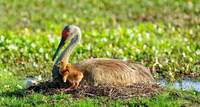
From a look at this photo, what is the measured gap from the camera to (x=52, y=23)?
20578 mm

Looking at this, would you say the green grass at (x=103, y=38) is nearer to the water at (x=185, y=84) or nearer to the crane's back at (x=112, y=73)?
the water at (x=185, y=84)

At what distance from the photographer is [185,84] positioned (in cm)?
1219

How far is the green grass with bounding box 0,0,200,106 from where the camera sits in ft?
35.3

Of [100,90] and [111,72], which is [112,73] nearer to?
[111,72]

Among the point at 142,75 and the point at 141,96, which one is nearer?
the point at 141,96

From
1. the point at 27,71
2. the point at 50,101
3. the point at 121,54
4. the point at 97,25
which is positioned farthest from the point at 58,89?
the point at 97,25

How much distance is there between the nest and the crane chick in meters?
0.09

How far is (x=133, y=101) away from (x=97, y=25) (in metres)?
10.5

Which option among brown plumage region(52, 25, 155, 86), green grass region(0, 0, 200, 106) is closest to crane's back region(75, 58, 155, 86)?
brown plumage region(52, 25, 155, 86)

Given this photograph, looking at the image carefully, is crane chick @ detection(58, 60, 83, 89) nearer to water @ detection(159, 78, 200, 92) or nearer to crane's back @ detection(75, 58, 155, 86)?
crane's back @ detection(75, 58, 155, 86)

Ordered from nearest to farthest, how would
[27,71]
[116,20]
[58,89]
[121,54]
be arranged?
[58,89] → [27,71] → [121,54] → [116,20]

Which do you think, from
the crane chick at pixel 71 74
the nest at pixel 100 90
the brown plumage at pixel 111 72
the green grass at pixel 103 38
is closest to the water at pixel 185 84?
the green grass at pixel 103 38

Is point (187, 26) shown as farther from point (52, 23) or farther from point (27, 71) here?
point (27, 71)

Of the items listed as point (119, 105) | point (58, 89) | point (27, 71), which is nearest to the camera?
point (119, 105)
